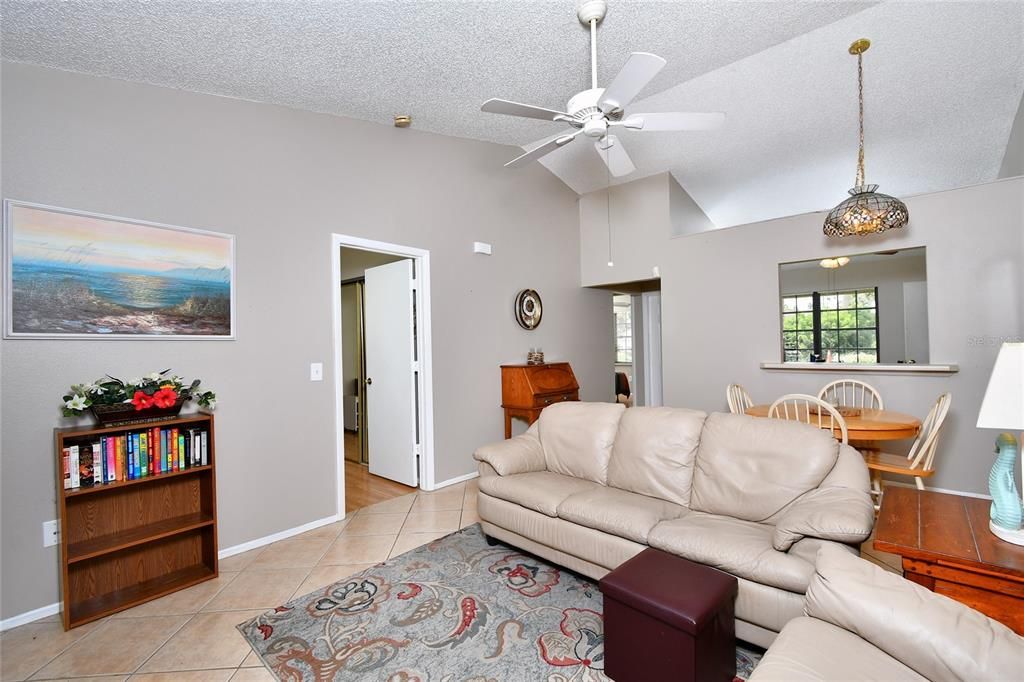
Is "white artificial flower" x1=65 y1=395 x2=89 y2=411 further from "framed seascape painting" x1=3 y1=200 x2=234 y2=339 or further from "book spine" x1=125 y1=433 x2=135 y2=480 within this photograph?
"framed seascape painting" x1=3 y1=200 x2=234 y2=339

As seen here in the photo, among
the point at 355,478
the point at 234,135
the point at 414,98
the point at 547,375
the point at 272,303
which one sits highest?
the point at 414,98

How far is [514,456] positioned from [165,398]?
6.41ft

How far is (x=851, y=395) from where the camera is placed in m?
4.13

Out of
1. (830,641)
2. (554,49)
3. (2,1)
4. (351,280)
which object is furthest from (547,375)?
(2,1)

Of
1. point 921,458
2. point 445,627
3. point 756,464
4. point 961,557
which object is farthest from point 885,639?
point 921,458

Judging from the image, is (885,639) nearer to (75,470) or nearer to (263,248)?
(75,470)

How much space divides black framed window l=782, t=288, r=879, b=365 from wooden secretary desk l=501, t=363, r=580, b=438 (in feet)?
12.8

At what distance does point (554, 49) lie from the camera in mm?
2832

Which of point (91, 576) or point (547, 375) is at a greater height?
→ point (547, 375)

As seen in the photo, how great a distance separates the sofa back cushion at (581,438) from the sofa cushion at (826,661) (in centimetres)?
155

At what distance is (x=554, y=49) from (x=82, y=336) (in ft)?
10.1

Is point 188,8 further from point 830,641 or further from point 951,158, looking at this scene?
point 951,158

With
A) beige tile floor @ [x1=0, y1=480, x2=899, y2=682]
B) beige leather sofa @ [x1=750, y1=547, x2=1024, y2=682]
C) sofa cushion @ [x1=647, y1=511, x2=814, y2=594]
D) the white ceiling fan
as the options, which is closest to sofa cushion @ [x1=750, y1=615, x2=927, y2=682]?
beige leather sofa @ [x1=750, y1=547, x2=1024, y2=682]

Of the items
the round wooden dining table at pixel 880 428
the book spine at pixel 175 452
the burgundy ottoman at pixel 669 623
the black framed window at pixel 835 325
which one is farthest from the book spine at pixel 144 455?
the black framed window at pixel 835 325
